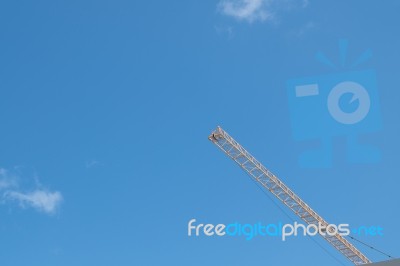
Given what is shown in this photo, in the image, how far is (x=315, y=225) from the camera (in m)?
71.3

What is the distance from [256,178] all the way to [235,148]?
4682 millimetres

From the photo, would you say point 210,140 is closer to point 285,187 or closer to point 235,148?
point 235,148

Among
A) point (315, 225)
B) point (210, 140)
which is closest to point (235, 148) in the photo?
point (210, 140)

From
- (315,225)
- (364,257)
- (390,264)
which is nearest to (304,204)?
(315,225)

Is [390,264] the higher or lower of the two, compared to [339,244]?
lower

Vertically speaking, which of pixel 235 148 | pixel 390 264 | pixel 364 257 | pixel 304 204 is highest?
pixel 235 148

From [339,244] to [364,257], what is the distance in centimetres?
345

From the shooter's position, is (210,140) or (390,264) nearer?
(390,264)

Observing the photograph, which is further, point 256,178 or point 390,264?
point 256,178

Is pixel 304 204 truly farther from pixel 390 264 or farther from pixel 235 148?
pixel 390 264

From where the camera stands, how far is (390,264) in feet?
100

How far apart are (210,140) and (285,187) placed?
11.2 meters

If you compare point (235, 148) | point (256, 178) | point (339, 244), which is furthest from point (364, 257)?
point (235, 148)

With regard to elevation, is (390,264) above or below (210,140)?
below
